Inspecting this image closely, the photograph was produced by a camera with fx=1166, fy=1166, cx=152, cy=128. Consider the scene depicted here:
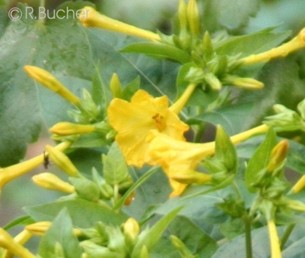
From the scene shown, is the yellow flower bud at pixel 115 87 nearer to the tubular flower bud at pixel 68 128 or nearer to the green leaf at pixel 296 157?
the tubular flower bud at pixel 68 128

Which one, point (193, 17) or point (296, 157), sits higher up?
point (193, 17)

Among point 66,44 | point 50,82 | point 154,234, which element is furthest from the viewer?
point 66,44

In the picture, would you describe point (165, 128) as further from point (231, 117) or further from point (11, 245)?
point (11, 245)

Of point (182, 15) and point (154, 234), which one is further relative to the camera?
point (182, 15)

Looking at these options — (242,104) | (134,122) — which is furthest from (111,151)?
(242,104)

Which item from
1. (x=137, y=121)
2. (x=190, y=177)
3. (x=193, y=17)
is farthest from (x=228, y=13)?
(x=190, y=177)

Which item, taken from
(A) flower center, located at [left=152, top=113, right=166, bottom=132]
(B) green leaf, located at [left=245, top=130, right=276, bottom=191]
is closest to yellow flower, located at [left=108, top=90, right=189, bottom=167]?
(A) flower center, located at [left=152, top=113, right=166, bottom=132]

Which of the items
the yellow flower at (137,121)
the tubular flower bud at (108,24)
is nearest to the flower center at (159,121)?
the yellow flower at (137,121)
